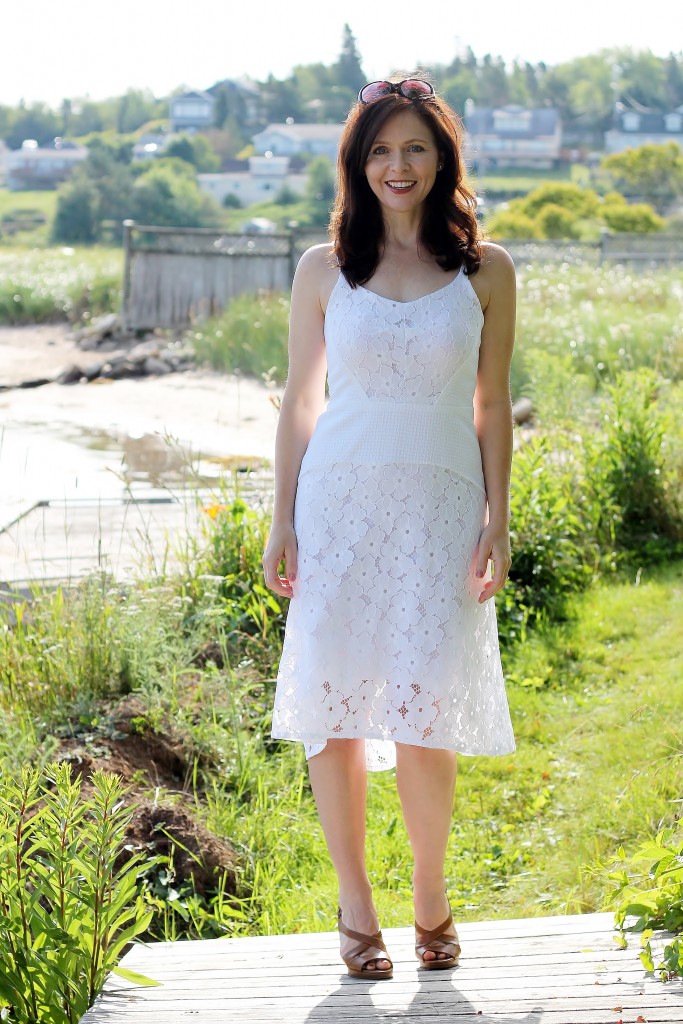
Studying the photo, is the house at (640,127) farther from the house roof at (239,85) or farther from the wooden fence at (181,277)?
the wooden fence at (181,277)

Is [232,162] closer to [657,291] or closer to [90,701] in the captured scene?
[657,291]

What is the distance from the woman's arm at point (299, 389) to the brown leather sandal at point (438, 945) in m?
0.74

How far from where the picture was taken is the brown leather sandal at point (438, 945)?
7.97 ft

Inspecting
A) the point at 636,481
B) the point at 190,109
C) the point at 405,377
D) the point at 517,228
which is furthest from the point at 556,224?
the point at 190,109

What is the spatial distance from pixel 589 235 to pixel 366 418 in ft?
99.2

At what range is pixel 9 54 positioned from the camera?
127m

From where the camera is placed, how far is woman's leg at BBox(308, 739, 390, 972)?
98.7 inches

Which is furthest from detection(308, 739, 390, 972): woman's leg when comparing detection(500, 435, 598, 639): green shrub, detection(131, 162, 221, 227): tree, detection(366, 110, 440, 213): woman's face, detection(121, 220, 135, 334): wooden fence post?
detection(131, 162, 221, 227): tree

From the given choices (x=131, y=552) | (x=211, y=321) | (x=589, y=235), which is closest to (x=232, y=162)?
(x=589, y=235)

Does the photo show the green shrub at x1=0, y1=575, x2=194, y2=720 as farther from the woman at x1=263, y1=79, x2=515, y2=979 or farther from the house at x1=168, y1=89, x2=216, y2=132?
the house at x1=168, y1=89, x2=216, y2=132

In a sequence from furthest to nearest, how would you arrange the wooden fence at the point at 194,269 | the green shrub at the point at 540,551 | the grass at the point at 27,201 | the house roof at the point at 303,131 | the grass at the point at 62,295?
the house roof at the point at 303,131 → the grass at the point at 27,201 → the grass at the point at 62,295 → the wooden fence at the point at 194,269 → the green shrub at the point at 540,551

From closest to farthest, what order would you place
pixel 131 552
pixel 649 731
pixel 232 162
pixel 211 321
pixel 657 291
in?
1. pixel 649 731
2. pixel 131 552
3. pixel 657 291
4. pixel 211 321
5. pixel 232 162

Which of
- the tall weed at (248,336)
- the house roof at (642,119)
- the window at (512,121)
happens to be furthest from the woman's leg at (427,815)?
the house roof at (642,119)

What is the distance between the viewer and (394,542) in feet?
7.97
